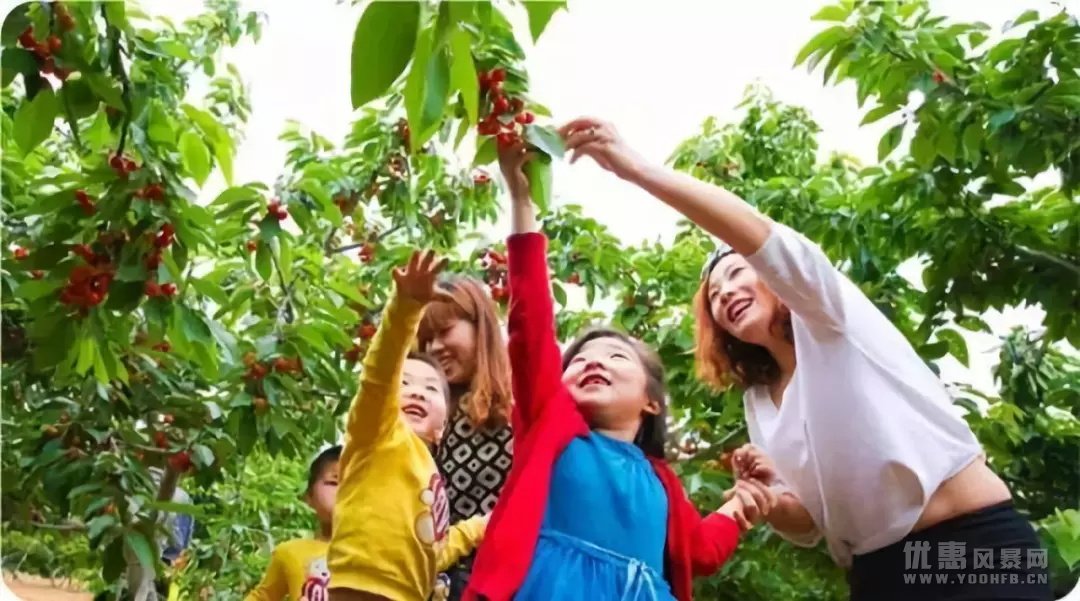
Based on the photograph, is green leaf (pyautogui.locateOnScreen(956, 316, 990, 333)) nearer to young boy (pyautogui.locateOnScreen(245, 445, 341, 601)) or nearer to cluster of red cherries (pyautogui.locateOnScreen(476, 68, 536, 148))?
cluster of red cherries (pyautogui.locateOnScreen(476, 68, 536, 148))

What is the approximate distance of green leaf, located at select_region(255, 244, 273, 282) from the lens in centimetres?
114

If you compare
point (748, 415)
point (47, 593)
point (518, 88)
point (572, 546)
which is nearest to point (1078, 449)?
point (748, 415)

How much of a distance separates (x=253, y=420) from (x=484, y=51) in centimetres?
49

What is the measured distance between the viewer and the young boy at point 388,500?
976 millimetres

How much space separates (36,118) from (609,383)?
62 cm

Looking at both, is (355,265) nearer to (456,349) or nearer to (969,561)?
(456,349)

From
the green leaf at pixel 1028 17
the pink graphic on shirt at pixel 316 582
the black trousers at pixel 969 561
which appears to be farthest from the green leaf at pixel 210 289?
the green leaf at pixel 1028 17

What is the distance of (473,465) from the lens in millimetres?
1099

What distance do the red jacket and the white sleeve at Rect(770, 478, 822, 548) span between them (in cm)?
13

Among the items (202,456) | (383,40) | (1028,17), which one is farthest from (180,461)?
(1028,17)

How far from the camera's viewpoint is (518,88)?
994 mm

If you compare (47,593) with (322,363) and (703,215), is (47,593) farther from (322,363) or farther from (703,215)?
(703,215)

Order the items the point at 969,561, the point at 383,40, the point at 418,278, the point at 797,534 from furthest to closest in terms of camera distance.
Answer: the point at 797,534 < the point at 969,561 < the point at 418,278 < the point at 383,40

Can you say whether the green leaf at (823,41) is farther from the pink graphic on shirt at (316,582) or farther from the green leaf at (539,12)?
the pink graphic on shirt at (316,582)
